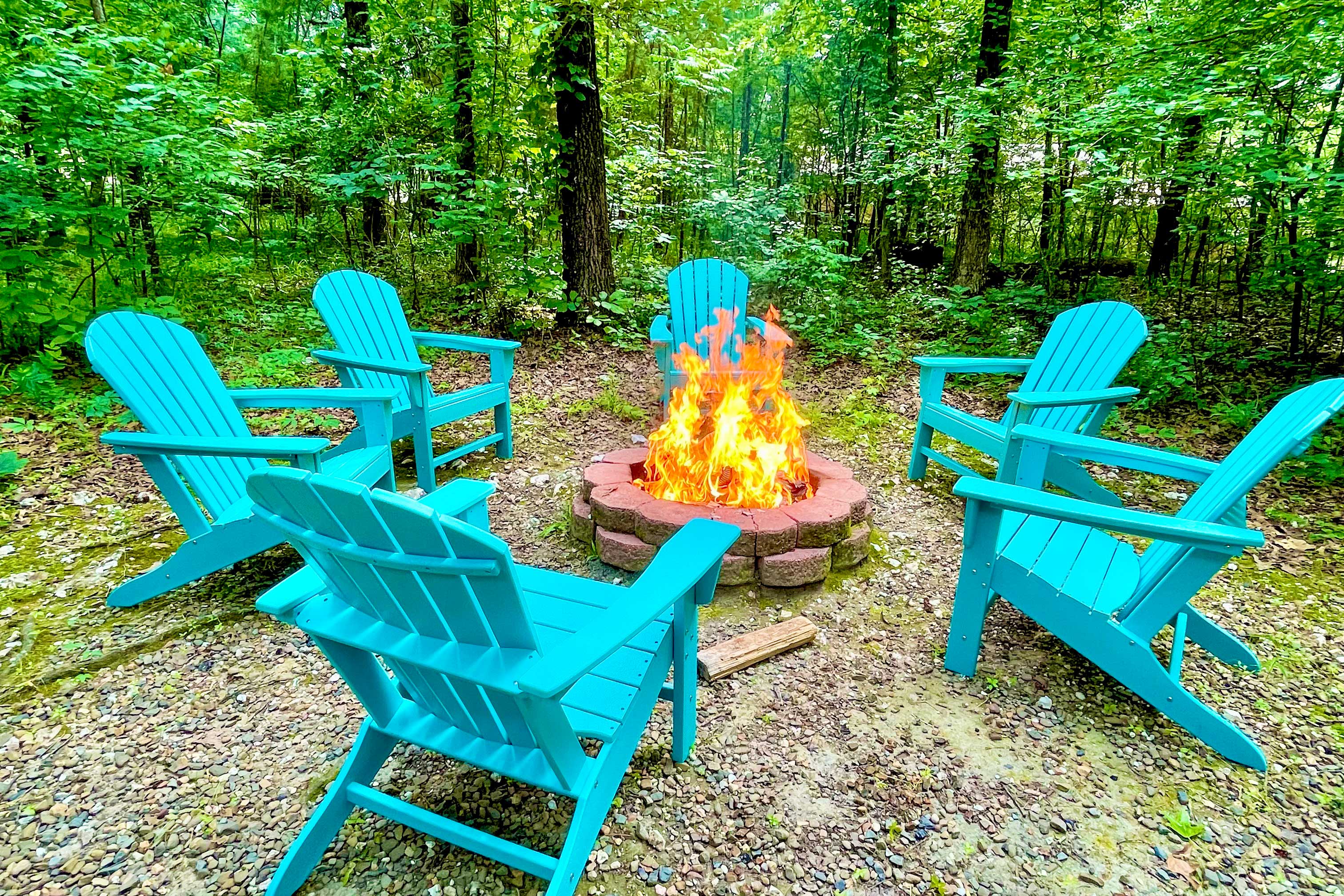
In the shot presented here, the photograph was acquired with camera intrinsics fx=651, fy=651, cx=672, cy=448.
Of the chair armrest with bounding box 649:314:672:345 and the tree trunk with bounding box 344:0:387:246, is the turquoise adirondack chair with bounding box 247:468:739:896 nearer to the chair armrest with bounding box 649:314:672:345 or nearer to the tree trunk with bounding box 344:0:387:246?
the chair armrest with bounding box 649:314:672:345

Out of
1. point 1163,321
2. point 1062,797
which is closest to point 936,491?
point 1062,797

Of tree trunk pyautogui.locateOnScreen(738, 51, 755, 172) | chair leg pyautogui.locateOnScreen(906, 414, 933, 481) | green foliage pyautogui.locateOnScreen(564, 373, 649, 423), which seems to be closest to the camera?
chair leg pyautogui.locateOnScreen(906, 414, 933, 481)

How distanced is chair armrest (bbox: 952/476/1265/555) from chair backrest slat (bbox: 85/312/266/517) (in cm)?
253

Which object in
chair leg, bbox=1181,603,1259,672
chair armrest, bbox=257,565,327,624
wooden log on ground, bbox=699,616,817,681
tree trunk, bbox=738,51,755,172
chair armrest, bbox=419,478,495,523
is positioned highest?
tree trunk, bbox=738,51,755,172

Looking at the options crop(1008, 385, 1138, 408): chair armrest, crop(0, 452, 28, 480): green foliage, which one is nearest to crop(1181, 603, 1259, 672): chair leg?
crop(1008, 385, 1138, 408): chair armrest

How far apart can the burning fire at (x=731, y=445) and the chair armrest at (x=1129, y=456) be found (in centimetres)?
97

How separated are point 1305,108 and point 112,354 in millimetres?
6008

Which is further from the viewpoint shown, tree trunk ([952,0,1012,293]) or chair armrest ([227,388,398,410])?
tree trunk ([952,0,1012,293])

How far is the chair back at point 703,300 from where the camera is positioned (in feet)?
13.3

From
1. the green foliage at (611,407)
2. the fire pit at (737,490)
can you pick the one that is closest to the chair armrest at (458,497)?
the fire pit at (737,490)

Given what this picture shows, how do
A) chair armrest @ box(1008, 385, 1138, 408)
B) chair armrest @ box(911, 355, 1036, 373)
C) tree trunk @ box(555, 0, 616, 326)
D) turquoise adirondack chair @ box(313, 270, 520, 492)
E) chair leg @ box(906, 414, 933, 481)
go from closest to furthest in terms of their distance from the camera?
chair armrest @ box(1008, 385, 1138, 408)
turquoise adirondack chair @ box(313, 270, 520, 492)
chair armrest @ box(911, 355, 1036, 373)
chair leg @ box(906, 414, 933, 481)
tree trunk @ box(555, 0, 616, 326)

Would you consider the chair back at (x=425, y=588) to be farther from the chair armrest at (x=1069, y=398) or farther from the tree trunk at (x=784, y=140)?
the tree trunk at (x=784, y=140)

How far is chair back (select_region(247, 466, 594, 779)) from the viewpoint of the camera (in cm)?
99

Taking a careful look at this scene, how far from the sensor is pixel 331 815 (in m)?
1.39
